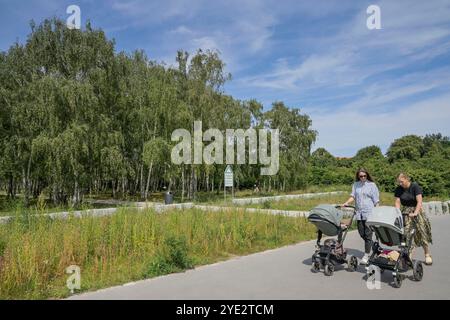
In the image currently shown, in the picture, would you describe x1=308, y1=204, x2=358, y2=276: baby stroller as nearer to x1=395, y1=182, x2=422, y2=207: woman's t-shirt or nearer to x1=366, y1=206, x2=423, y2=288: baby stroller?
x1=366, y1=206, x2=423, y2=288: baby stroller

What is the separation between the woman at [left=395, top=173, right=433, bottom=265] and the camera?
6.90 metres

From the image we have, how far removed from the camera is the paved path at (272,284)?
17.4ft

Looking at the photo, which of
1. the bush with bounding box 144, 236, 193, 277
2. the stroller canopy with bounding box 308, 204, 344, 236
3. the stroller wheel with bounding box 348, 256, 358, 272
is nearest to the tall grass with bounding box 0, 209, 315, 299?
the bush with bounding box 144, 236, 193, 277

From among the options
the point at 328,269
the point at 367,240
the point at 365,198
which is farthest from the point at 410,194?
the point at 328,269

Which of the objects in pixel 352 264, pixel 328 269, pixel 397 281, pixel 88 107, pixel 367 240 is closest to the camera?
pixel 397 281

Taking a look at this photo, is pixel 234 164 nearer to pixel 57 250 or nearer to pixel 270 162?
pixel 270 162

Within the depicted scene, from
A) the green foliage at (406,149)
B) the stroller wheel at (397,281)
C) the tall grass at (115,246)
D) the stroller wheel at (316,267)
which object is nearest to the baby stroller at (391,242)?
the stroller wheel at (397,281)

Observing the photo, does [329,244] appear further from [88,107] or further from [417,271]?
[88,107]

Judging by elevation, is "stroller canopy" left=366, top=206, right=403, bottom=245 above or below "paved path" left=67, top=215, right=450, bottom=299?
above

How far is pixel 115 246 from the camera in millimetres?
7836

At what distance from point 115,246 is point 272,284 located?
3596 mm

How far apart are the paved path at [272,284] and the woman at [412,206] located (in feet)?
1.77

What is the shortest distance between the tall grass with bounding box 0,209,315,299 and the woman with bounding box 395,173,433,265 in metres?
3.61
